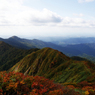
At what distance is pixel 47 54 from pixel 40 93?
329 feet

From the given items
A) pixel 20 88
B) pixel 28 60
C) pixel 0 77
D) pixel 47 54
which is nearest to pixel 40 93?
pixel 20 88

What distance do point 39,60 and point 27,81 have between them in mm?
94459

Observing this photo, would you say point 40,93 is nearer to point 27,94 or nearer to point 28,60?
point 27,94

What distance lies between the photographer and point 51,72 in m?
87.3

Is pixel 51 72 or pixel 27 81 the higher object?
pixel 27 81

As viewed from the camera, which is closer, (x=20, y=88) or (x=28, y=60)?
(x=20, y=88)

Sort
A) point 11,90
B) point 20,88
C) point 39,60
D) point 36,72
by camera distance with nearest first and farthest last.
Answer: point 11,90, point 20,88, point 36,72, point 39,60

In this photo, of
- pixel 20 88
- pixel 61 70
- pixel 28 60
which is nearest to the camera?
pixel 20 88

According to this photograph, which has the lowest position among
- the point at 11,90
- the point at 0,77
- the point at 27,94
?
the point at 27,94

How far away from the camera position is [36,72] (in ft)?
327

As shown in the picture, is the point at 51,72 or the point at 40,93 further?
the point at 51,72

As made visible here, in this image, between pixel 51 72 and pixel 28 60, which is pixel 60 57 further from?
pixel 28 60

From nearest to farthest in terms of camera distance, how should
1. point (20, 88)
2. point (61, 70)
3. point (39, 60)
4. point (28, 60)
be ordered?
point (20, 88) < point (61, 70) < point (39, 60) < point (28, 60)

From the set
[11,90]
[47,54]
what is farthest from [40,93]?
[47,54]
